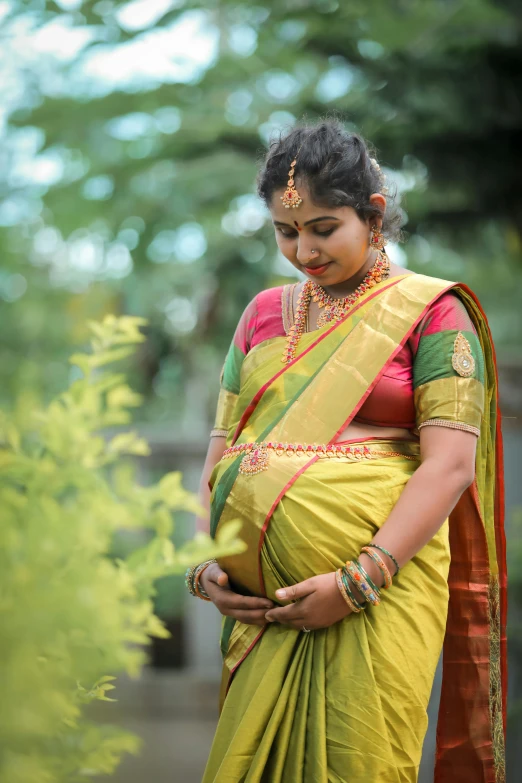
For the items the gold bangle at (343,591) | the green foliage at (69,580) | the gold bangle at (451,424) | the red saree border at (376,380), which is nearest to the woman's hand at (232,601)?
the gold bangle at (343,591)

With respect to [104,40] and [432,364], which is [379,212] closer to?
[432,364]

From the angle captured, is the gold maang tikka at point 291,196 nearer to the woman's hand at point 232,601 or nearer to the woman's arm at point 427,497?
the woman's arm at point 427,497

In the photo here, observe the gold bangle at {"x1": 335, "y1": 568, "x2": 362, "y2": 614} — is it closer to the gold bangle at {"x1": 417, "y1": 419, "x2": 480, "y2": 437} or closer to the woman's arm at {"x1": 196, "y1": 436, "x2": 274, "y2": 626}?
the woman's arm at {"x1": 196, "y1": 436, "x2": 274, "y2": 626}

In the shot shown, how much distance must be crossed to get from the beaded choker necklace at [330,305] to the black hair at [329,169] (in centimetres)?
8

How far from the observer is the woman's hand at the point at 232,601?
1.72 metres

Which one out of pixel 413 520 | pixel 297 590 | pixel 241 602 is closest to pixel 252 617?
pixel 241 602

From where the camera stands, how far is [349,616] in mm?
1707

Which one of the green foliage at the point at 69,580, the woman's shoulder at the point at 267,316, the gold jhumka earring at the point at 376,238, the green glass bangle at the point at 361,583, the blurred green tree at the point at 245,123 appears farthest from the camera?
the blurred green tree at the point at 245,123

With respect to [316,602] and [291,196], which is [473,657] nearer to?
[316,602]

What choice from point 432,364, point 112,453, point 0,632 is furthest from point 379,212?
point 0,632

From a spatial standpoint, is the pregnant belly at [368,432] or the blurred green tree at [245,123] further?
the blurred green tree at [245,123]

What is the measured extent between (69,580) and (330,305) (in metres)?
1.10

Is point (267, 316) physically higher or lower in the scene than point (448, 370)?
higher

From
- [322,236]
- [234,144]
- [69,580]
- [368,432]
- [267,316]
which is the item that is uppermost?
[234,144]
